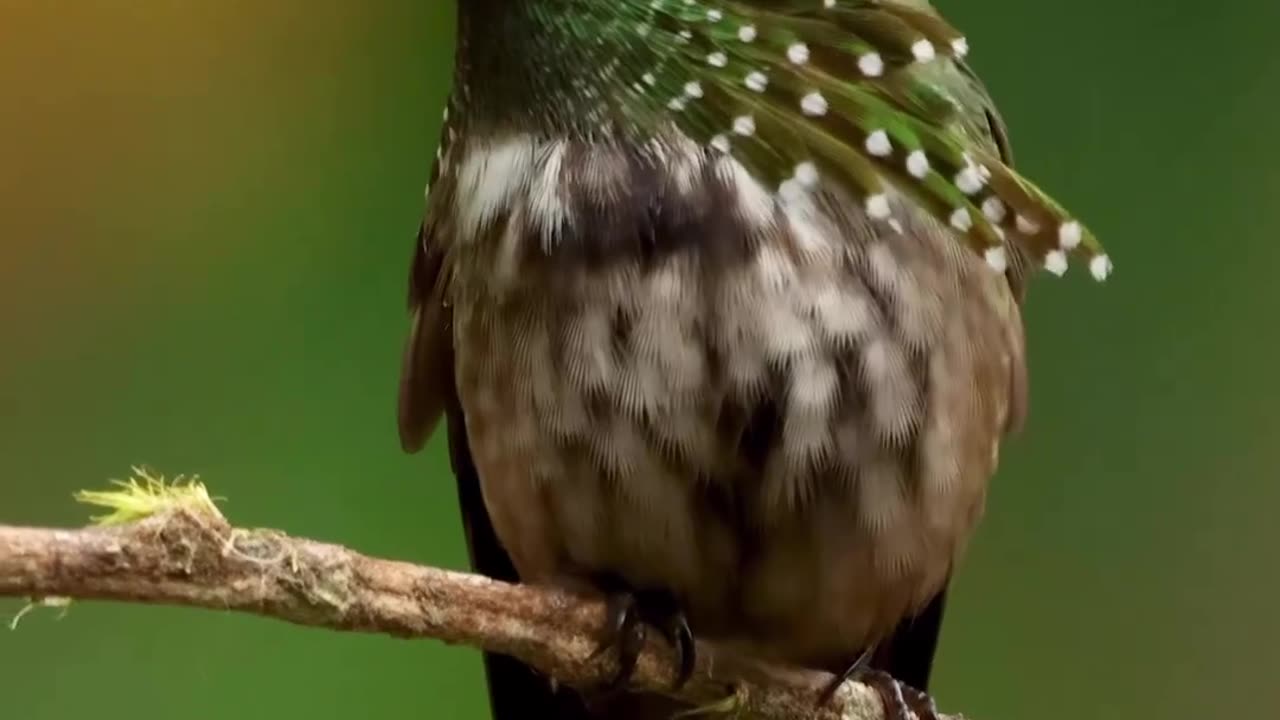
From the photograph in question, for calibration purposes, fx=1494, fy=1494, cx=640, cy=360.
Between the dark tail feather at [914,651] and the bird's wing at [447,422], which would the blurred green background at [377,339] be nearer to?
the bird's wing at [447,422]

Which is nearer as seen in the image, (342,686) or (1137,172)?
(342,686)

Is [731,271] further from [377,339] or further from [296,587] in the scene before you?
[377,339]

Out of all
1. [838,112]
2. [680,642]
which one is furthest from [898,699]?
[838,112]

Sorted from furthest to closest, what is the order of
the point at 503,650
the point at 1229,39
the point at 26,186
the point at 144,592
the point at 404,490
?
the point at 1229,39 < the point at 404,490 < the point at 26,186 < the point at 503,650 < the point at 144,592

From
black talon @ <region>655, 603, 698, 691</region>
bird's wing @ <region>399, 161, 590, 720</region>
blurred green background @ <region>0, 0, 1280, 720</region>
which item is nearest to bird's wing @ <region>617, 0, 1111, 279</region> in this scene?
bird's wing @ <region>399, 161, 590, 720</region>

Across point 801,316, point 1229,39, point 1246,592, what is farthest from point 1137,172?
point 801,316

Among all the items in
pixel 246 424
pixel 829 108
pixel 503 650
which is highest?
pixel 829 108

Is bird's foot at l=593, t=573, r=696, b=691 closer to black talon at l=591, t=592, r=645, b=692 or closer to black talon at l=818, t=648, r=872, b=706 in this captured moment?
black talon at l=591, t=592, r=645, b=692

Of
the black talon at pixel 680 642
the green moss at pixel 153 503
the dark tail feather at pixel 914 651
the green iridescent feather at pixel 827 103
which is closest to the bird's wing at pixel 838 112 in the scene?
the green iridescent feather at pixel 827 103

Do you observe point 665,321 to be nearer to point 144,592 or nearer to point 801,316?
point 801,316
